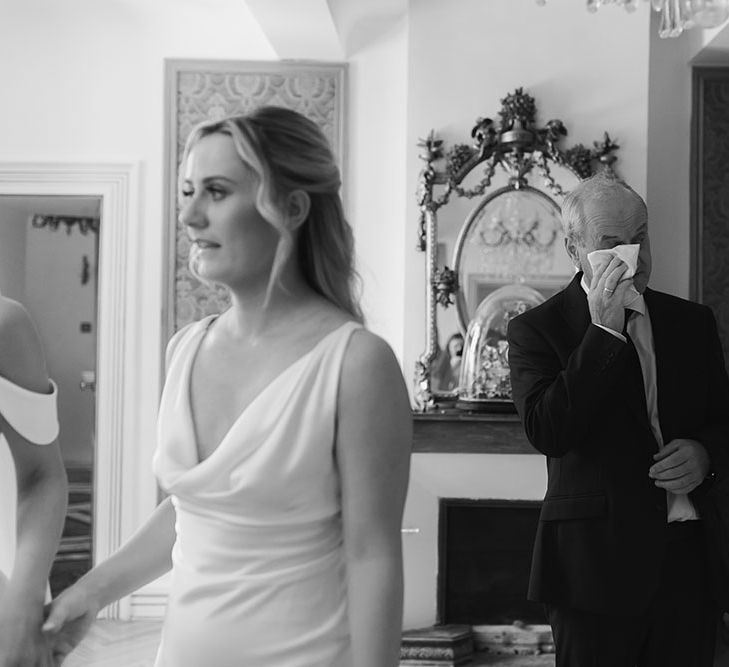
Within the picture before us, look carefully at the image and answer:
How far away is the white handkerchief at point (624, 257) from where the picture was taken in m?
1.86

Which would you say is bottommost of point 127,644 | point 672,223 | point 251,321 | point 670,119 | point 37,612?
point 127,644

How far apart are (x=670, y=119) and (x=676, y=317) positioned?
2922mm

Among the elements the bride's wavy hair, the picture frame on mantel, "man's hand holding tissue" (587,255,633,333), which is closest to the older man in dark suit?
"man's hand holding tissue" (587,255,633,333)

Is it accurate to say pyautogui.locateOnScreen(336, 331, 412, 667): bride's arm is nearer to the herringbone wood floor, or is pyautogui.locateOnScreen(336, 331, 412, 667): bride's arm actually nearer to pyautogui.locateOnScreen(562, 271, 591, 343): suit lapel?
pyautogui.locateOnScreen(562, 271, 591, 343): suit lapel

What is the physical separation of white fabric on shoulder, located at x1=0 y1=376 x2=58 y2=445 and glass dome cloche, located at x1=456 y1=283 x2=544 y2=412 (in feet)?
10.3

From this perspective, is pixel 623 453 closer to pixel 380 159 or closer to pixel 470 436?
pixel 470 436

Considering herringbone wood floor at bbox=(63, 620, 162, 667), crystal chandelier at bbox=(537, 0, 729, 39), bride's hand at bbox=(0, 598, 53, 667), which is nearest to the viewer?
bride's hand at bbox=(0, 598, 53, 667)

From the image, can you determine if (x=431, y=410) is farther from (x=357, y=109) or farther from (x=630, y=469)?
(x=630, y=469)

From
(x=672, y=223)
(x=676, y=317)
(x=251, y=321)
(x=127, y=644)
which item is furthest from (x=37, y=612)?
(x=672, y=223)

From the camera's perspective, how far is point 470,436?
13.5 ft

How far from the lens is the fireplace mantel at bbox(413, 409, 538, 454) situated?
13.5 ft

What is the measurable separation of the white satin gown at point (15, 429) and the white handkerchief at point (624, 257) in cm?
106

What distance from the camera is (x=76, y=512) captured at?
21.2ft

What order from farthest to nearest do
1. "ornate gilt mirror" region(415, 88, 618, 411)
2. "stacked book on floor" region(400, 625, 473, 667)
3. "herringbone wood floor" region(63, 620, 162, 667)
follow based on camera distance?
"ornate gilt mirror" region(415, 88, 618, 411) → "herringbone wood floor" region(63, 620, 162, 667) → "stacked book on floor" region(400, 625, 473, 667)
